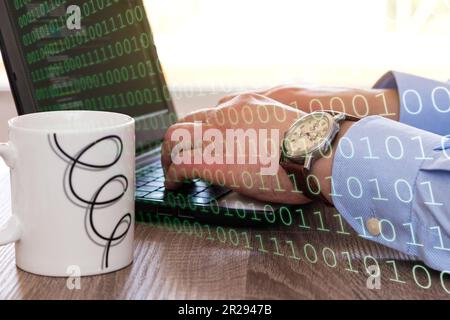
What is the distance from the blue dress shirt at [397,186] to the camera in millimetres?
539

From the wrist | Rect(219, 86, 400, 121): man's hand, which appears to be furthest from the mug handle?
Rect(219, 86, 400, 121): man's hand

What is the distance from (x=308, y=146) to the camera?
0.61 meters

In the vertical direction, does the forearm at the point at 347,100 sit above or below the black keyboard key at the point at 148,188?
above

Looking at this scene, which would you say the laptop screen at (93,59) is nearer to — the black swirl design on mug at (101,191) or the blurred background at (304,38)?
the black swirl design on mug at (101,191)

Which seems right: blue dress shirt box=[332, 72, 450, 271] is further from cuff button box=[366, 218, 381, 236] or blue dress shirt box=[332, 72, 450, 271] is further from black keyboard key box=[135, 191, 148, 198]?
black keyboard key box=[135, 191, 148, 198]

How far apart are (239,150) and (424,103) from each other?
0.96ft

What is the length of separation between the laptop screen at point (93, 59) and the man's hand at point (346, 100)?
0.17m

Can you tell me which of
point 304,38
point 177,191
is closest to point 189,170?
point 177,191

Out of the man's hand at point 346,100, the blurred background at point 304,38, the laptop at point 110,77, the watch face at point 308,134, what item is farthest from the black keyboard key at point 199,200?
the blurred background at point 304,38

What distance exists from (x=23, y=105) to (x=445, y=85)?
0.55m

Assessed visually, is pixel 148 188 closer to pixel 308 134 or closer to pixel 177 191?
pixel 177 191

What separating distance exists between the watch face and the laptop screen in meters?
0.28

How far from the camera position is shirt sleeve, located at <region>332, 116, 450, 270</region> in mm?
539

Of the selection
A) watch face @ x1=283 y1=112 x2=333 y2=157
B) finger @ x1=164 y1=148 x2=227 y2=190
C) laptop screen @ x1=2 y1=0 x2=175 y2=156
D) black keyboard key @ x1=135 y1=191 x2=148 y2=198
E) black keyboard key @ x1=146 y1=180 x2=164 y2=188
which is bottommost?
black keyboard key @ x1=146 y1=180 x2=164 y2=188
